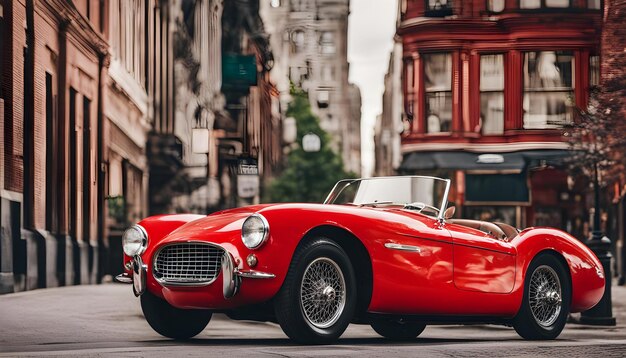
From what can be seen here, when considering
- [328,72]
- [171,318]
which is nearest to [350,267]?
[171,318]

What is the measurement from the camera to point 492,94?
29.5 meters

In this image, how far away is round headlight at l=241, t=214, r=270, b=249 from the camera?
7.32 meters

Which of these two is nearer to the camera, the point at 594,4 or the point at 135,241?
the point at 135,241

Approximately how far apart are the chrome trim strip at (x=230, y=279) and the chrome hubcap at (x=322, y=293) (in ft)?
1.51

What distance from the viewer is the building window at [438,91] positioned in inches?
1165

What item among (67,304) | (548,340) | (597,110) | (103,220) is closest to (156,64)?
(103,220)

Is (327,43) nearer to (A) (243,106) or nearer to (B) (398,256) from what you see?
(A) (243,106)

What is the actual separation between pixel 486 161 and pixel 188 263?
858 inches

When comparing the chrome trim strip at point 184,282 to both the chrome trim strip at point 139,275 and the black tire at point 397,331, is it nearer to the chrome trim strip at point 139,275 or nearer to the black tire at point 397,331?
the chrome trim strip at point 139,275

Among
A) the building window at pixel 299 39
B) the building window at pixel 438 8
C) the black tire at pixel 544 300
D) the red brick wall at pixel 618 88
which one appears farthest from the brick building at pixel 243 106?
the building window at pixel 299 39

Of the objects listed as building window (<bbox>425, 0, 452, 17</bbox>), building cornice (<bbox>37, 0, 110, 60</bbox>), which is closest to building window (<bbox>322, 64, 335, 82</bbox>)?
building window (<bbox>425, 0, 452, 17</bbox>)

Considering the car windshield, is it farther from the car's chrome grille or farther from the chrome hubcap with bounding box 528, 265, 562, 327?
the car's chrome grille

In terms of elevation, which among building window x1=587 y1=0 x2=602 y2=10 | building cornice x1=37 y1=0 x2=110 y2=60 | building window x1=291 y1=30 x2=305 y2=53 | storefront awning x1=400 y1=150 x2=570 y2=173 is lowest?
storefront awning x1=400 y1=150 x2=570 y2=173

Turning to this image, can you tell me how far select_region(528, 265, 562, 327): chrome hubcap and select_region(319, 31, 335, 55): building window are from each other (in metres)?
132
